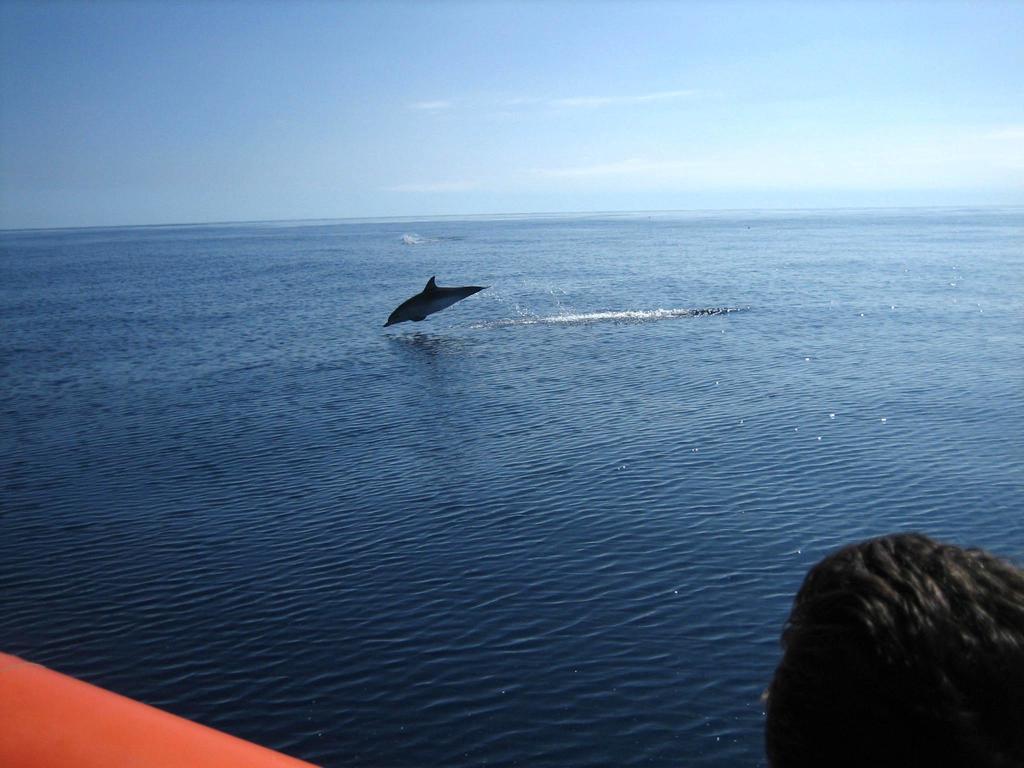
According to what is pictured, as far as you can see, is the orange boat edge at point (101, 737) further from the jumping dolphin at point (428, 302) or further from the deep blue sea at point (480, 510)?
the jumping dolphin at point (428, 302)

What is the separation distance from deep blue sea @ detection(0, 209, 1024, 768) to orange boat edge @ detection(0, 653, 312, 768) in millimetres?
5010

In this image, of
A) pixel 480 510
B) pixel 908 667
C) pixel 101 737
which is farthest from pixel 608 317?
pixel 908 667

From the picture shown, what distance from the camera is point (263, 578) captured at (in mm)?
18484

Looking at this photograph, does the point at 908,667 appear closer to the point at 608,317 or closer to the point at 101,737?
the point at 101,737

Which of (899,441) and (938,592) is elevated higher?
(938,592)

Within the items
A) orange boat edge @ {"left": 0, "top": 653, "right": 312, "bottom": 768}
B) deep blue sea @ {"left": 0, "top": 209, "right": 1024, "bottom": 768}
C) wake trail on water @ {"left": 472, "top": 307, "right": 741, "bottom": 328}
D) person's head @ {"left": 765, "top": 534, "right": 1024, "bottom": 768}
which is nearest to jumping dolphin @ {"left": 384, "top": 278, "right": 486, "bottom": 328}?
deep blue sea @ {"left": 0, "top": 209, "right": 1024, "bottom": 768}

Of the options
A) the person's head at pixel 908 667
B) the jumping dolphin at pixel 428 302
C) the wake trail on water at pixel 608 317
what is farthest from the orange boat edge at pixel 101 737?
the wake trail on water at pixel 608 317

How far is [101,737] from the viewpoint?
7590mm

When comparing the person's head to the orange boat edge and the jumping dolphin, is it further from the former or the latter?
the jumping dolphin

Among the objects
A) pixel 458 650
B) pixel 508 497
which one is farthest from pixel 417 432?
pixel 458 650

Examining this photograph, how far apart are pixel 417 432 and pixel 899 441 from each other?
582 inches

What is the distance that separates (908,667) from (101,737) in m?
7.60

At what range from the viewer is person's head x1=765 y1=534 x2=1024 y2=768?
174 cm

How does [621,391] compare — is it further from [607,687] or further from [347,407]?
[607,687]
